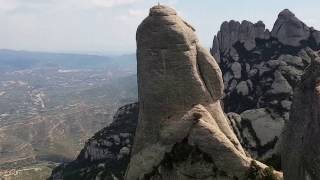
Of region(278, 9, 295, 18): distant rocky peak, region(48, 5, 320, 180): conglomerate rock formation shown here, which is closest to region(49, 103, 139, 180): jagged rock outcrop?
region(48, 5, 320, 180): conglomerate rock formation

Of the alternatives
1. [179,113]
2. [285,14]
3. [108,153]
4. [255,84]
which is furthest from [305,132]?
[285,14]

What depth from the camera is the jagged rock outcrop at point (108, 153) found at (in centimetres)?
14462

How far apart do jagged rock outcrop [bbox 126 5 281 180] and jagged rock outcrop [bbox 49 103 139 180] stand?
80459 millimetres

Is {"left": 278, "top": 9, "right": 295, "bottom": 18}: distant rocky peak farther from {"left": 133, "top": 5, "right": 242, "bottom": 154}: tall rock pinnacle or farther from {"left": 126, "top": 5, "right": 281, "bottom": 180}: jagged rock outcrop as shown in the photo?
{"left": 133, "top": 5, "right": 242, "bottom": 154}: tall rock pinnacle

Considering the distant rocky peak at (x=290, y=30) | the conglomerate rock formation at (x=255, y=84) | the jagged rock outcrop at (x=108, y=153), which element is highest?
the distant rocky peak at (x=290, y=30)

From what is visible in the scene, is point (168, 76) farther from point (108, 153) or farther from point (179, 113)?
point (108, 153)

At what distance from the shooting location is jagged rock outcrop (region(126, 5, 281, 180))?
1960 inches

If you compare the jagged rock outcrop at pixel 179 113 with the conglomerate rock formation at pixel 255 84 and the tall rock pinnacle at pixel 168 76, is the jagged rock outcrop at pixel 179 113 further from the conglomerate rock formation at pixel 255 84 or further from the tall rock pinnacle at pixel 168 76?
the conglomerate rock formation at pixel 255 84

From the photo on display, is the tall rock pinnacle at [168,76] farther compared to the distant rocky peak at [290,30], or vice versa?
the distant rocky peak at [290,30]

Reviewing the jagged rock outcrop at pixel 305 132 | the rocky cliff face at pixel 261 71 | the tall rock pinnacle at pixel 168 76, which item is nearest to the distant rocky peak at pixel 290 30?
the rocky cliff face at pixel 261 71

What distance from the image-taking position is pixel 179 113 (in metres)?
52.8

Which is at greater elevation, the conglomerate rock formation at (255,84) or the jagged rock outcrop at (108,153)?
the conglomerate rock formation at (255,84)

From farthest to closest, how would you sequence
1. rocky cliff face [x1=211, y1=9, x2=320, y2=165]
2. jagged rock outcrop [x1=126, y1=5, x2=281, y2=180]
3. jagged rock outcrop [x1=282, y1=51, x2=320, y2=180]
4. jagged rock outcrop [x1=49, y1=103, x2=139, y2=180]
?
jagged rock outcrop [x1=49, y1=103, x2=139, y2=180] < rocky cliff face [x1=211, y1=9, x2=320, y2=165] < jagged rock outcrop [x1=126, y1=5, x2=281, y2=180] < jagged rock outcrop [x1=282, y1=51, x2=320, y2=180]

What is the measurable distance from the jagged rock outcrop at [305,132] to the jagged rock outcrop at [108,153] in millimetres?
91766
